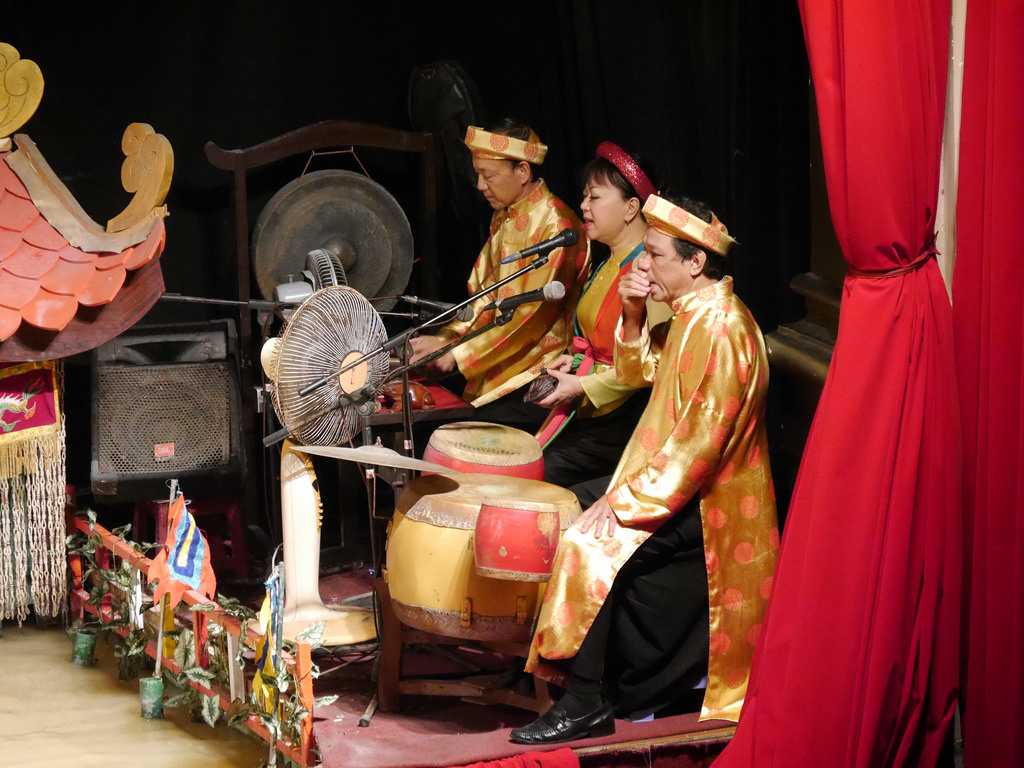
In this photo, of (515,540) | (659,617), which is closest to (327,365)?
(515,540)

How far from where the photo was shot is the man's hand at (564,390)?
4793 mm

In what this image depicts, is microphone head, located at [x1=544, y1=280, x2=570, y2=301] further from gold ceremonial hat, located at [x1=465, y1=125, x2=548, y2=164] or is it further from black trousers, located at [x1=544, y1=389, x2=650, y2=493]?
gold ceremonial hat, located at [x1=465, y1=125, x2=548, y2=164]

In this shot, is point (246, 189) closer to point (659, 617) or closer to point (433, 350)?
point (433, 350)

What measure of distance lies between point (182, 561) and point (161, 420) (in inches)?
32.3

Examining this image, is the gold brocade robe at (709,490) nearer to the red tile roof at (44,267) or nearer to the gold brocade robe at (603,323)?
the gold brocade robe at (603,323)

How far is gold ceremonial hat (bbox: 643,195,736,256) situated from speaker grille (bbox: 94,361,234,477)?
1920 millimetres

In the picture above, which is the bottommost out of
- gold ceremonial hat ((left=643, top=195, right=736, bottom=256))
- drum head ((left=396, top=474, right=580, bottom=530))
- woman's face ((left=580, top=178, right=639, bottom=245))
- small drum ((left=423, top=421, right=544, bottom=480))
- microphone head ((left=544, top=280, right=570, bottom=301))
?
drum head ((left=396, top=474, right=580, bottom=530))

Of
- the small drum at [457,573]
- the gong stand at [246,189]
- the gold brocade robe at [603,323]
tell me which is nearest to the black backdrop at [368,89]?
the gong stand at [246,189]

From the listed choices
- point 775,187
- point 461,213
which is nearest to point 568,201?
point 461,213

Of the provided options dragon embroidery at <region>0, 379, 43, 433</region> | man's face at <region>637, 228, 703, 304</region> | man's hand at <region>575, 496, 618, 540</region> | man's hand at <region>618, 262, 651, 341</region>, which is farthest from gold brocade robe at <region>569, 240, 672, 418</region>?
dragon embroidery at <region>0, 379, 43, 433</region>

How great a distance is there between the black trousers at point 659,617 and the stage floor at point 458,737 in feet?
0.32

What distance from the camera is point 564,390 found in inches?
189

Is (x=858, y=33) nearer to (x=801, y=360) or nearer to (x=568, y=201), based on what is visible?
(x=801, y=360)

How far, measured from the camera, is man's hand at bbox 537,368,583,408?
479cm
